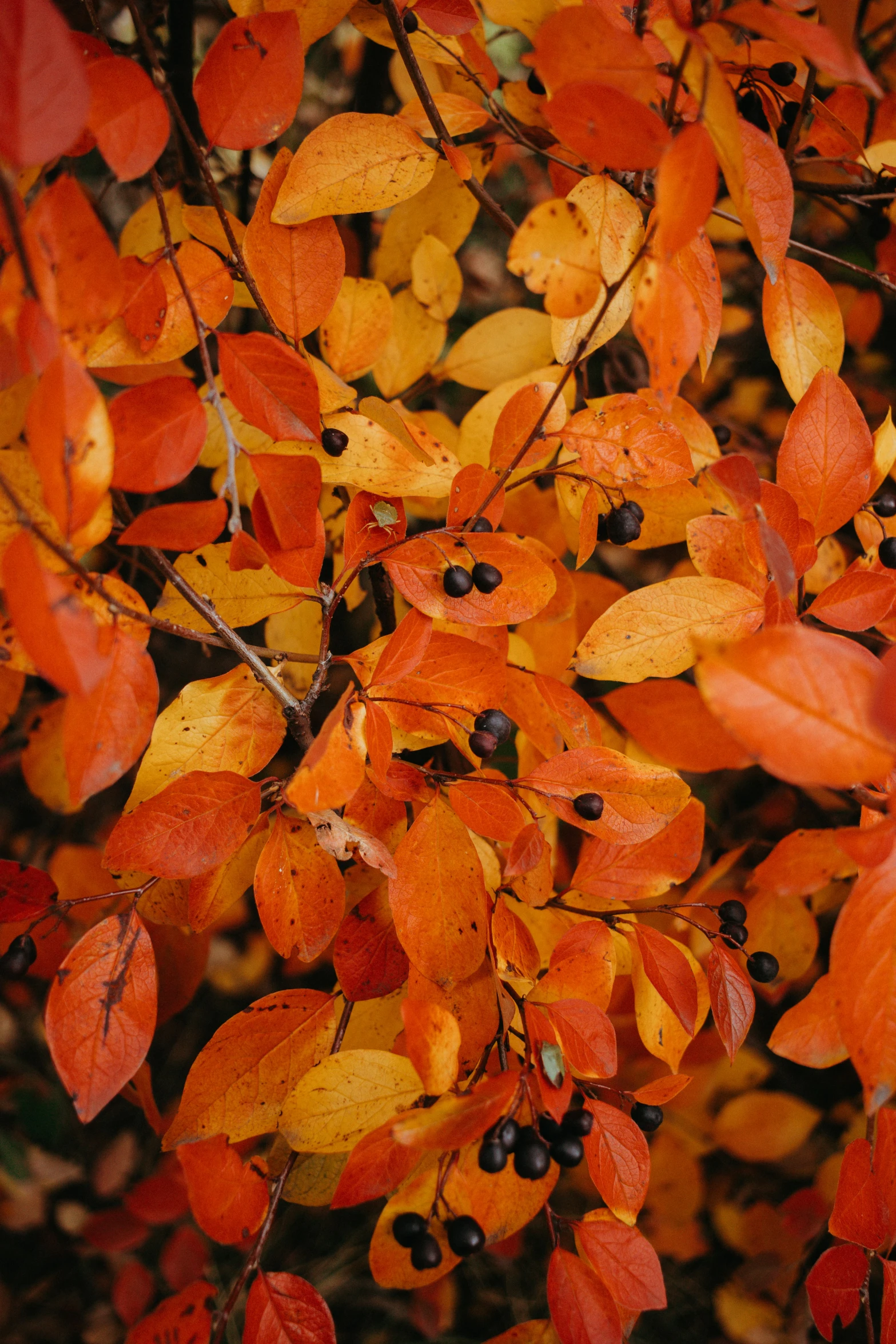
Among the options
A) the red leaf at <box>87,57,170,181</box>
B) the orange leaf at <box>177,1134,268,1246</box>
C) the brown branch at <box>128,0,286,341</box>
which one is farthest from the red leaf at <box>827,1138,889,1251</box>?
the red leaf at <box>87,57,170,181</box>

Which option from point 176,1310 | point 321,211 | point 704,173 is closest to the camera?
point 704,173

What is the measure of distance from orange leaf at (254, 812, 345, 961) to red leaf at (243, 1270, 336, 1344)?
0.27 m

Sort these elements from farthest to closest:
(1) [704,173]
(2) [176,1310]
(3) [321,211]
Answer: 1. (2) [176,1310]
2. (3) [321,211]
3. (1) [704,173]

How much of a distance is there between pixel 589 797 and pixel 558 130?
0.44 meters

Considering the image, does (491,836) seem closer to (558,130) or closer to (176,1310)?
(558,130)

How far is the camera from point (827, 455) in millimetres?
670

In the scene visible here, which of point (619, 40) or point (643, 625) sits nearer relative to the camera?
point (619, 40)

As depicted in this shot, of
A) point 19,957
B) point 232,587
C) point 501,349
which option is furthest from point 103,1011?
point 501,349

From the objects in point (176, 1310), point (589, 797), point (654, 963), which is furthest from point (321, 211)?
point (176, 1310)

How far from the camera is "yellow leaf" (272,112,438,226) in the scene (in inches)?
24.6

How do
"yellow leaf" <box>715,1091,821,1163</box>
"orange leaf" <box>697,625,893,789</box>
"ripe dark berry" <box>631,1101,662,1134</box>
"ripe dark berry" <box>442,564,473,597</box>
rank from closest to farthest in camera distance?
"orange leaf" <box>697,625,893,789</box>, "ripe dark berry" <box>442,564,473,597</box>, "ripe dark berry" <box>631,1101,662,1134</box>, "yellow leaf" <box>715,1091,821,1163</box>

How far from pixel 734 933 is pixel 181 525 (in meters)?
0.58

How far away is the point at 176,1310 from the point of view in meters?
0.78

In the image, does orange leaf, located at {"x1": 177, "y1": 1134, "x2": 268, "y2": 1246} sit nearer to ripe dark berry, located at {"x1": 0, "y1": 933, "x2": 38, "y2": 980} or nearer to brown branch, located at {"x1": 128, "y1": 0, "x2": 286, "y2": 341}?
ripe dark berry, located at {"x1": 0, "y1": 933, "x2": 38, "y2": 980}
